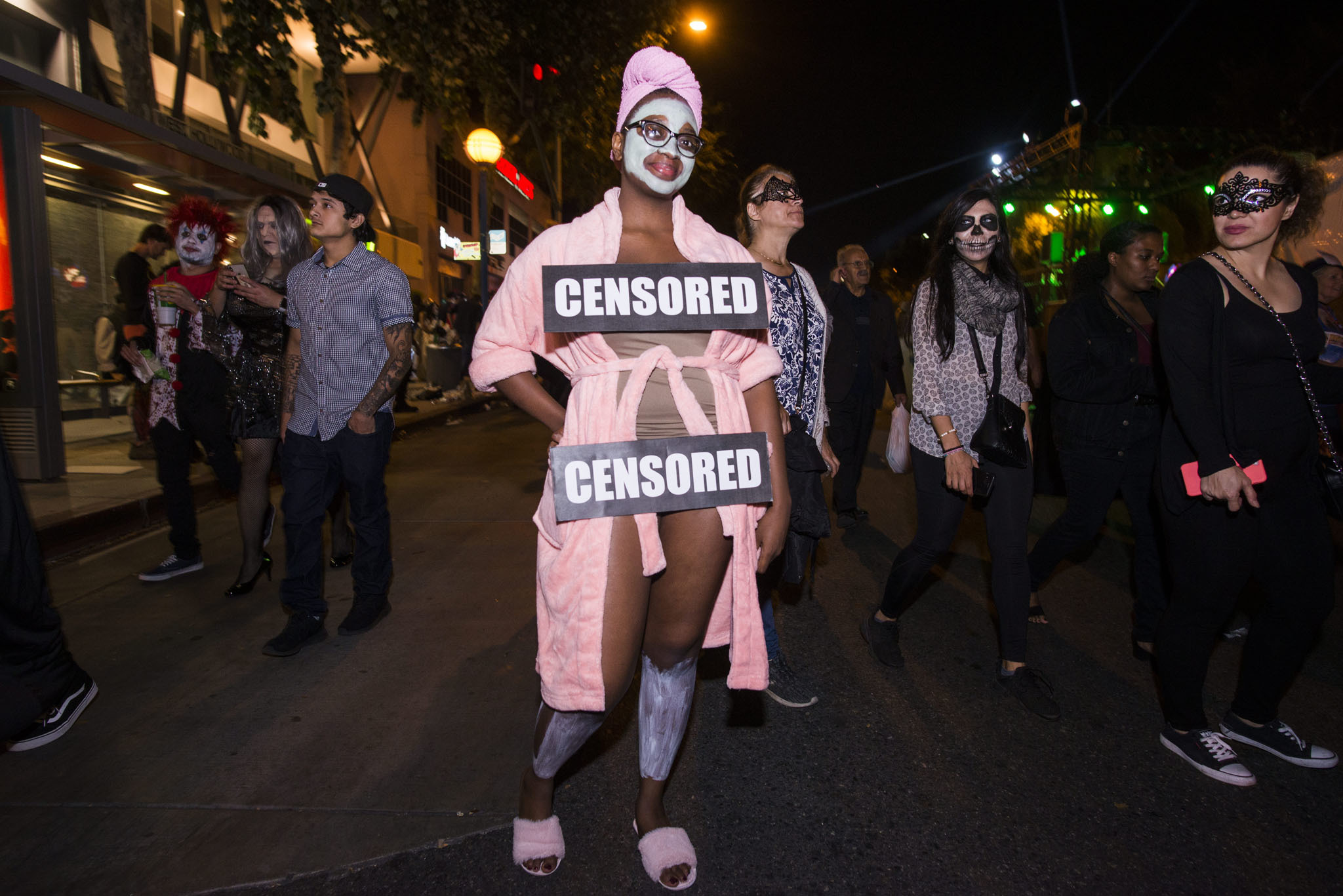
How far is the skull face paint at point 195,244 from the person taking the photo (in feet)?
14.8

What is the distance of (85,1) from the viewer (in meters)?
12.4

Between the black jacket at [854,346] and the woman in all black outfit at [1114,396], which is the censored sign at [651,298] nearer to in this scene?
the woman in all black outfit at [1114,396]

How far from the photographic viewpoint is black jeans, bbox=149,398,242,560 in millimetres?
4504

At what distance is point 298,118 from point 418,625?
9.45 meters

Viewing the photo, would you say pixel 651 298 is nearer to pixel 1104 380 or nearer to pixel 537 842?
pixel 537 842

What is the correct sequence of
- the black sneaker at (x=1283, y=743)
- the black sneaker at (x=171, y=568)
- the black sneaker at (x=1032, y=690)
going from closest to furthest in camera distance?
the black sneaker at (x=1283, y=743) → the black sneaker at (x=1032, y=690) → the black sneaker at (x=171, y=568)

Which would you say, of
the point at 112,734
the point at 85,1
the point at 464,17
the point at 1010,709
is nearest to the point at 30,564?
the point at 112,734

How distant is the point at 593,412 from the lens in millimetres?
1976

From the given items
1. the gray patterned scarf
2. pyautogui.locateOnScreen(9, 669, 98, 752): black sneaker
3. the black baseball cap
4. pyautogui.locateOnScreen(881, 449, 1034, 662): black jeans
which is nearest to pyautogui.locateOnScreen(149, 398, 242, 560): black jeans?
the black baseball cap

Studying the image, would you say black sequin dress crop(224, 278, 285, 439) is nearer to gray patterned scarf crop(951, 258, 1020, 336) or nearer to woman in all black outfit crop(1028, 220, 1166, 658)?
gray patterned scarf crop(951, 258, 1020, 336)

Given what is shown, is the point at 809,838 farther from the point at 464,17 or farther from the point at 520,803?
the point at 464,17

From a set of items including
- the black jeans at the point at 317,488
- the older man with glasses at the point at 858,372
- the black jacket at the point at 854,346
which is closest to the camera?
the black jeans at the point at 317,488

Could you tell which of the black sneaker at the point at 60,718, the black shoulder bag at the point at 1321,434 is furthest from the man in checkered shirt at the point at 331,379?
the black shoulder bag at the point at 1321,434

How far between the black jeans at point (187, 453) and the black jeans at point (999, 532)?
3571 mm
